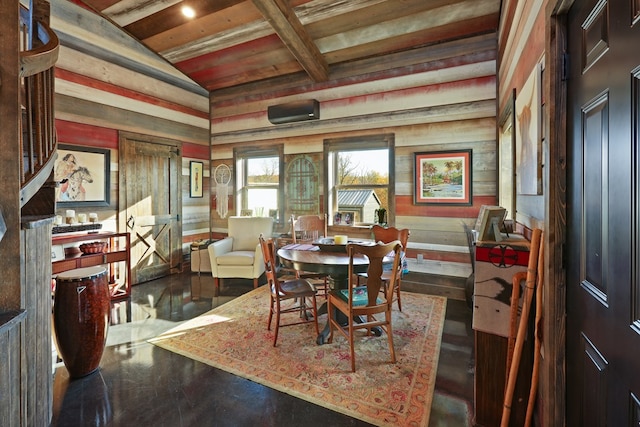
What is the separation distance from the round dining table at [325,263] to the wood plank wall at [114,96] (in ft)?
10.5

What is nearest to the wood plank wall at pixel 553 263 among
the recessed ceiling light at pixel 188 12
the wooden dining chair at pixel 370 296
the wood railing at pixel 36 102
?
the wooden dining chair at pixel 370 296

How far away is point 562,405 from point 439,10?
155 inches

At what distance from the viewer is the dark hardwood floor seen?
187 centimetres

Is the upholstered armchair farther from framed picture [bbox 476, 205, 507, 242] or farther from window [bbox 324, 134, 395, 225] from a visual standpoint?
framed picture [bbox 476, 205, 507, 242]

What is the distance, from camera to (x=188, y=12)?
4.03 m

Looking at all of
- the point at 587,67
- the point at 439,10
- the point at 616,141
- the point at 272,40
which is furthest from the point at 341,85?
the point at 616,141

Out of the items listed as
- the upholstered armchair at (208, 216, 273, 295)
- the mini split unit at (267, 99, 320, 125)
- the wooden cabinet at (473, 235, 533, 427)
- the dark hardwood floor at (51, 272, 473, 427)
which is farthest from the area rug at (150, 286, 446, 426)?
the mini split unit at (267, 99, 320, 125)

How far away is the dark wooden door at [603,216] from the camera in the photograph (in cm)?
86

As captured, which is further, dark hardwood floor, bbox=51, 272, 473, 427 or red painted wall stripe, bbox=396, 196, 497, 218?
red painted wall stripe, bbox=396, 196, 497, 218

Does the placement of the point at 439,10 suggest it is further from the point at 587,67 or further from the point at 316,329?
the point at 316,329

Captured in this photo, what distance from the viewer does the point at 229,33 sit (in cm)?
435

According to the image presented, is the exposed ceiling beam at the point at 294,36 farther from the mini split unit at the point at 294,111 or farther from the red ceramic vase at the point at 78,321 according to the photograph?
the red ceramic vase at the point at 78,321

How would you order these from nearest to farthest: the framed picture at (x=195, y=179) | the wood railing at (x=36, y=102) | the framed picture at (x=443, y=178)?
the wood railing at (x=36, y=102) < the framed picture at (x=443, y=178) < the framed picture at (x=195, y=179)

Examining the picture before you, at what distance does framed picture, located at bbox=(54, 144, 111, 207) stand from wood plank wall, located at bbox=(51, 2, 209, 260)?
0.29 feet
